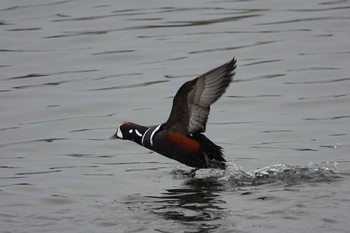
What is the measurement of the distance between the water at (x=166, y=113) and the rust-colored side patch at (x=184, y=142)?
34 centimetres

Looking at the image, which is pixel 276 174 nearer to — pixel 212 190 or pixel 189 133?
pixel 212 190

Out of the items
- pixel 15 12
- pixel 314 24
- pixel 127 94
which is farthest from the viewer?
pixel 15 12

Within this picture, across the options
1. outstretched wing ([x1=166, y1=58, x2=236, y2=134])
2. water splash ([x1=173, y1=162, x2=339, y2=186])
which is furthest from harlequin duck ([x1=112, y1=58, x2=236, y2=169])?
water splash ([x1=173, y1=162, x2=339, y2=186])

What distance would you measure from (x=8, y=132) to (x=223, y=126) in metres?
2.56

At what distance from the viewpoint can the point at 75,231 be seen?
777cm

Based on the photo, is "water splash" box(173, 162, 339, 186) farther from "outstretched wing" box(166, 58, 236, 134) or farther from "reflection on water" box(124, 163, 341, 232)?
"outstretched wing" box(166, 58, 236, 134)

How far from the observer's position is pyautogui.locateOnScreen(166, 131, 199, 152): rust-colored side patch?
9.58 metres

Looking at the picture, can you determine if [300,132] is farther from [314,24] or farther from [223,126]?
[314,24]

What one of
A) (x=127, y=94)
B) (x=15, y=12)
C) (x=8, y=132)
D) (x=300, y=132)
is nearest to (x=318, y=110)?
(x=300, y=132)

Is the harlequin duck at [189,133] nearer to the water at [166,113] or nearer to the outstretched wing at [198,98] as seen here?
the outstretched wing at [198,98]

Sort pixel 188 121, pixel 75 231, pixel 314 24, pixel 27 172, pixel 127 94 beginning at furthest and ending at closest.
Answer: pixel 314 24
pixel 127 94
pixel 27 172
pixel 188 121
pixel 75 231

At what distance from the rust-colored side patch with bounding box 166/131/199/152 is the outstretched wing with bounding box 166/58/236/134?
0.21 ft

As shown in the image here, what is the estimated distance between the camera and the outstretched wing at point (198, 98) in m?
9.16

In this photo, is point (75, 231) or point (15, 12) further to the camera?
point (15, 12)
